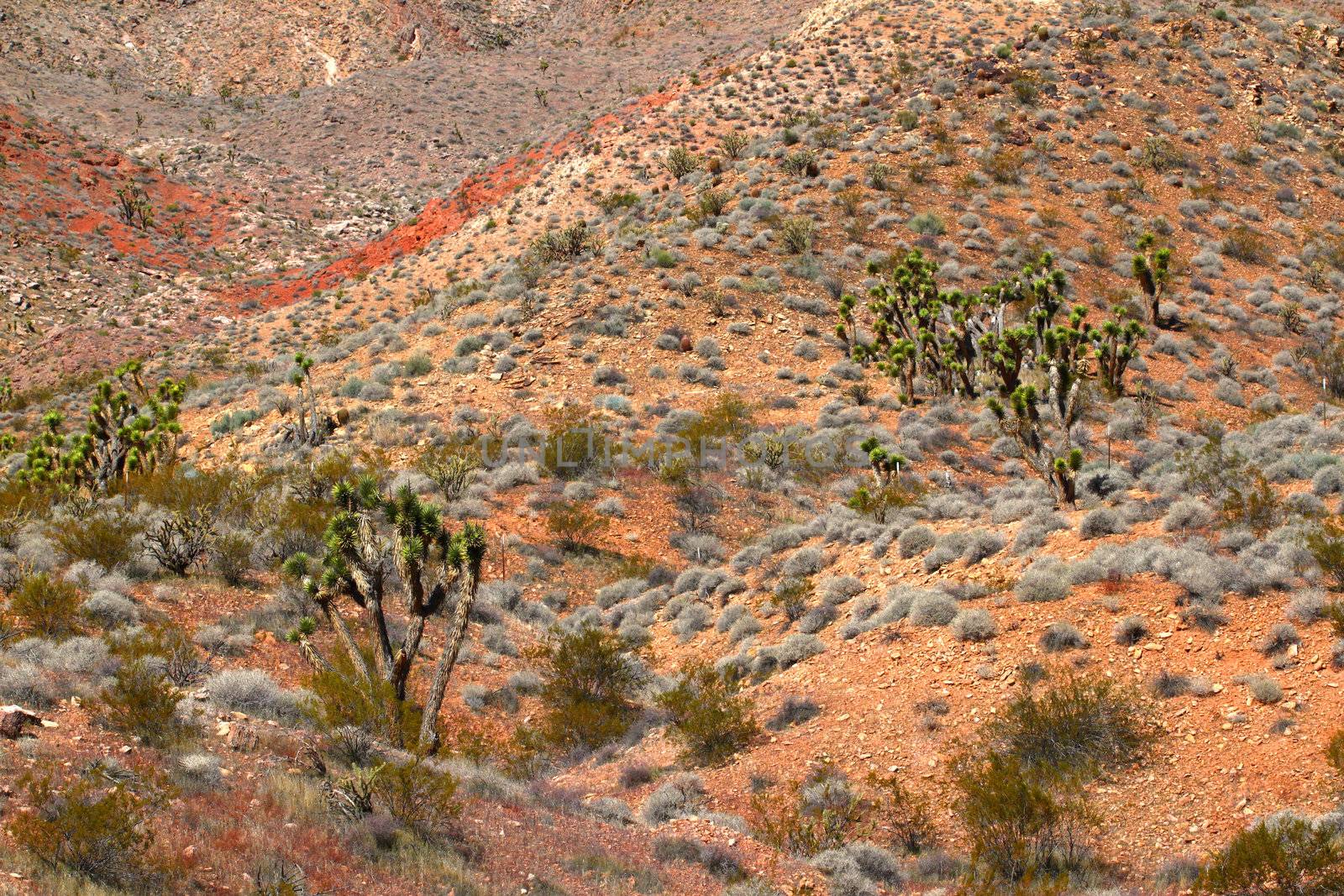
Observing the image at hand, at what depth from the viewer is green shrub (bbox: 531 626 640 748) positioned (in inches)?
547

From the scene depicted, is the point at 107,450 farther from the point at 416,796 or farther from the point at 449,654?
the point at 416,796

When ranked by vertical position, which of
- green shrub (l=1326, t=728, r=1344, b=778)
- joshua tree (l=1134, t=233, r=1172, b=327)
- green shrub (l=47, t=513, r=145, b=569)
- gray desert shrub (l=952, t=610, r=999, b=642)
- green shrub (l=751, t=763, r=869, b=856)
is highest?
joshua tree (l=1134, t=233, r=1172, b=327)

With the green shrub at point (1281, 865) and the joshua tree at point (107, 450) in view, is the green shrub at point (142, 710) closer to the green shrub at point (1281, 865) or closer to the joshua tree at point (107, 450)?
the green shrub at point (1281, 865)

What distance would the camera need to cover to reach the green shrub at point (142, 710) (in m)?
9.44

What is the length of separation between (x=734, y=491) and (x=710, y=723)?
34.4ft

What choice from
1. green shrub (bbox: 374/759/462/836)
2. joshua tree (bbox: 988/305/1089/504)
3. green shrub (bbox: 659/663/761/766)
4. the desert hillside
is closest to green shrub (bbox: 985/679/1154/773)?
the desert hillside

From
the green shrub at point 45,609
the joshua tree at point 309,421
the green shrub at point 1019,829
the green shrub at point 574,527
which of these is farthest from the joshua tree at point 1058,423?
the joshua tree at point 309,421

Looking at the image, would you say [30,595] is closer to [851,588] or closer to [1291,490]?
[851,588]

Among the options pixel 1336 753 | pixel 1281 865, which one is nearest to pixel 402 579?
pixel 1281 865

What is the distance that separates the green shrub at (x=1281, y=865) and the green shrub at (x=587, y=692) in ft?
27.1

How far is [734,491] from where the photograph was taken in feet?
74.6

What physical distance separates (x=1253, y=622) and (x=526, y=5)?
97.6 meters

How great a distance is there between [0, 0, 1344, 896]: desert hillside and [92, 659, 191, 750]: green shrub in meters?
0.05

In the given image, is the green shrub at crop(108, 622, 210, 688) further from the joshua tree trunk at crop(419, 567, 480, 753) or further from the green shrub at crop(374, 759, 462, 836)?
the green shrub at crop(374, 759, 462, 836)
